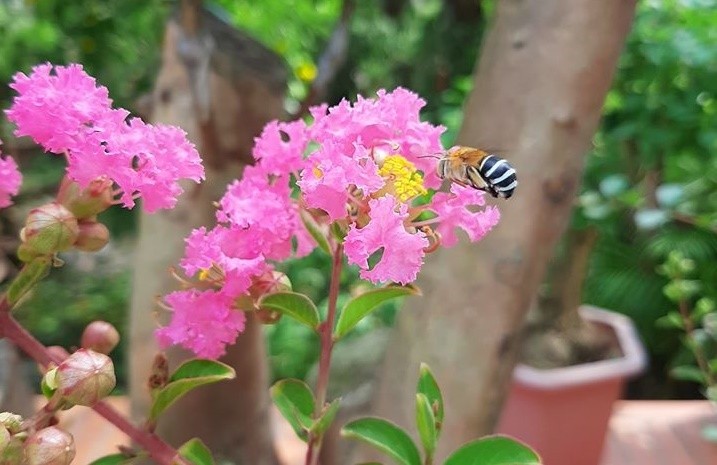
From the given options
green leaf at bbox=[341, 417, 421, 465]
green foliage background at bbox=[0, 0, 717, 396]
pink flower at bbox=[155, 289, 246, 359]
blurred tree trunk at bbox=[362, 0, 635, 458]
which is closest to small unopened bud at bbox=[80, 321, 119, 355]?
pink flower at bbox=[155, 289, 246, 359]

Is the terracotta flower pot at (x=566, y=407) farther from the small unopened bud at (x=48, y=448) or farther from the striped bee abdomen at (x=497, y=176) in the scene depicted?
the small unopened bud at (x=48, y=448)

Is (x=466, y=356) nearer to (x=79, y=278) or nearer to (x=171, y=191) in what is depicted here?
(x=171, y=191)

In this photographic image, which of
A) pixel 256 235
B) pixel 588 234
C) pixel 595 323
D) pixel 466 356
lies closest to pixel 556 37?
pixel 466 356

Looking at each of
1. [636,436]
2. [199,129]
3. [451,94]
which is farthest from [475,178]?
[451,94]

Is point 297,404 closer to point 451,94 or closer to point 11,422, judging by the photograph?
point 11,422

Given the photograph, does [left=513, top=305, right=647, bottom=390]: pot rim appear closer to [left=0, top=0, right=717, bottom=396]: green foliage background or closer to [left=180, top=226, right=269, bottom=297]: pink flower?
[left=0, top=0, right=717, bottom=396]: green foliage background

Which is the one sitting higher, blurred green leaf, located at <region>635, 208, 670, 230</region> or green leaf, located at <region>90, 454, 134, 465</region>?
blurred green leaf, located at <region>635, 208, 670, 230</region>

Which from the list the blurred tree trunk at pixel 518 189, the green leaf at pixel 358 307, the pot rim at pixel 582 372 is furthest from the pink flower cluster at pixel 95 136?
the pot rim at pixel 582 372
